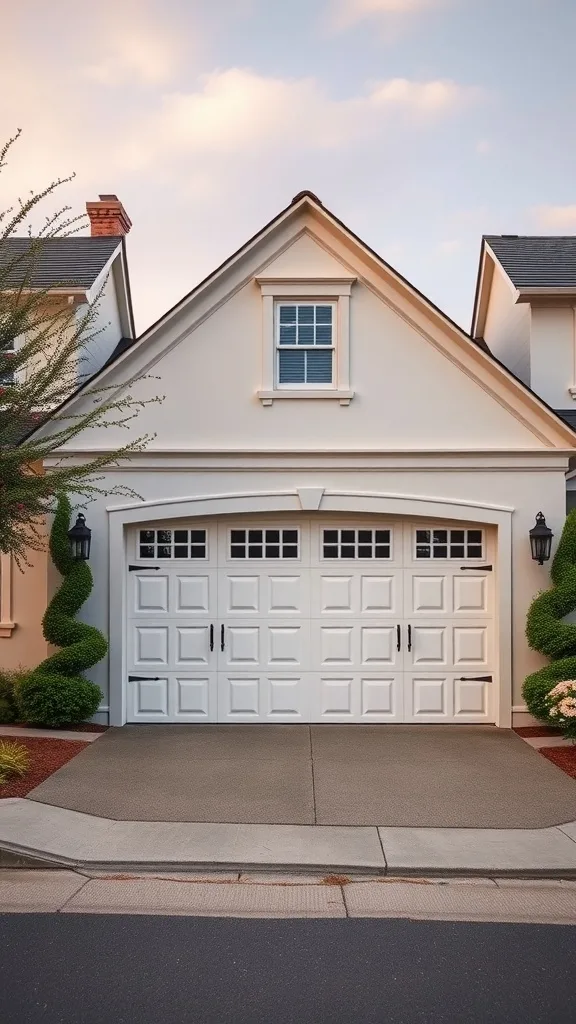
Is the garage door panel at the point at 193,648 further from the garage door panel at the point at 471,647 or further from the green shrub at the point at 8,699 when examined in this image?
the garage door panel at the point at 471,647

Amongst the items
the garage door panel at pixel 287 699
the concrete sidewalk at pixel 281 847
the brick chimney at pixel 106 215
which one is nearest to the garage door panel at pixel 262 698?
the garage door panel at pixel 287 699

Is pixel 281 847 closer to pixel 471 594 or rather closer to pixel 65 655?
pixel 65 655

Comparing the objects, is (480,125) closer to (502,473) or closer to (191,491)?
(502,473)

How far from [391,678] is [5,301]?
6.80 metres

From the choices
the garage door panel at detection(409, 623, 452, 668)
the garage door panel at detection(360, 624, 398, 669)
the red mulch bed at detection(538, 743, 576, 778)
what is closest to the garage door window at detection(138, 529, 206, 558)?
the garage door panel at detection(360, 624, 398, 669)

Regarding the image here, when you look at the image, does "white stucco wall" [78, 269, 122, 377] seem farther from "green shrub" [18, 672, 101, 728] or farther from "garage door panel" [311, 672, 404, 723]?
"garage door panel" [311, 672, 404, 723]

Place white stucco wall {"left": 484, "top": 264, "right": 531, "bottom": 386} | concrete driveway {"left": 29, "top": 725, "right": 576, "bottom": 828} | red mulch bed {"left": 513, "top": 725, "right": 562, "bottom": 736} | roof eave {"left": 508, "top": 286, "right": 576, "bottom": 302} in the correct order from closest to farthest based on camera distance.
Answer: concrete driveway {"left": 29, "top": 725, "right": 576, "bottom": 828}, red mulch bed {"left": 513, "top": 725, "right": 562, "bottom": 736}, roof eave {"left": 508, "top": 286, "right": 576, "bottom": 302}, white stucco wall {"left": 484, "top": 264, "right": 531, "bottom": 386}

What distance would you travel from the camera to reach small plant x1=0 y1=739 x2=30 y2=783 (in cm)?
843

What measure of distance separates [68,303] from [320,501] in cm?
513

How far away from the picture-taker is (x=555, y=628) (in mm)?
10844

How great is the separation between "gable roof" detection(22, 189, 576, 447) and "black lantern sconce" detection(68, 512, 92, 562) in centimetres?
163

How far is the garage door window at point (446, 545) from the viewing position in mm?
11742

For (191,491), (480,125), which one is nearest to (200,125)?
(480,125)

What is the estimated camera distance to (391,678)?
11.6 metres
